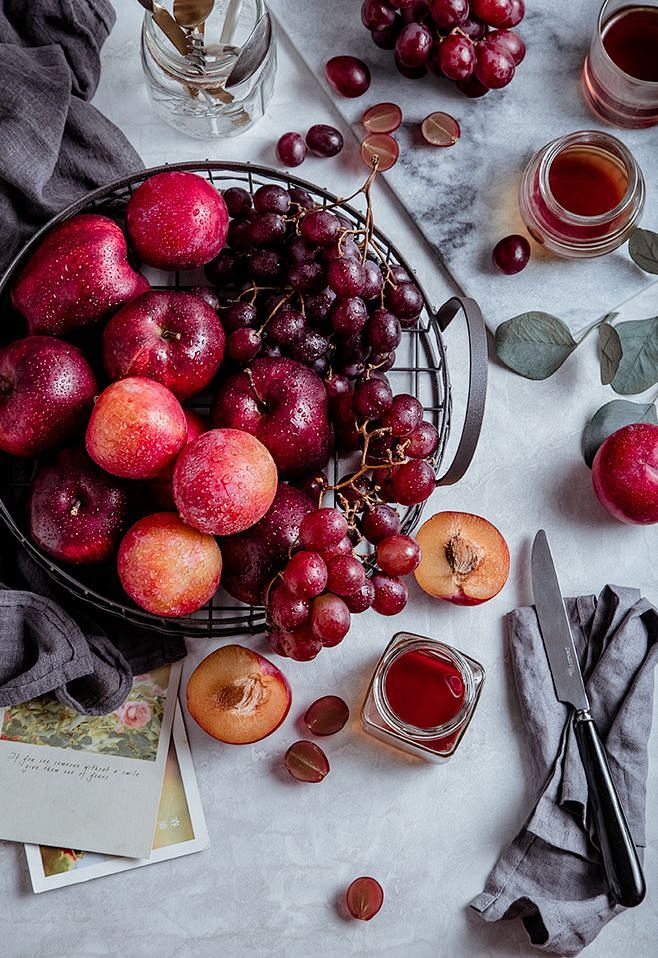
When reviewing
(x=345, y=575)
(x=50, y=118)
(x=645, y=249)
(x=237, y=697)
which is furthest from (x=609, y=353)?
(x=50, y=118)

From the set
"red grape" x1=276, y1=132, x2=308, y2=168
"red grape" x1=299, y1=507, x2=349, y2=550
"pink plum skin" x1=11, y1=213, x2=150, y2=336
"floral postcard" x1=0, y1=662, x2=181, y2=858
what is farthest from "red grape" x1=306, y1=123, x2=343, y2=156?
"floral postcard" x1=0, y1=662, x2=181, y2=858

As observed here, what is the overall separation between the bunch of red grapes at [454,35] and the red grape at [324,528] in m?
0.62

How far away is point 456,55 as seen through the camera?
1.12 m

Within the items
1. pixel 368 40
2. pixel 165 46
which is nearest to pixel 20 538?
pixel 165 46

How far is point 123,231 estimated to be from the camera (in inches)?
40.3

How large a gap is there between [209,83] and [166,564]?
1.93 ft

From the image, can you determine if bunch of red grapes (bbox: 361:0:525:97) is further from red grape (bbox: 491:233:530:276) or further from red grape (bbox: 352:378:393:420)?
red grape (bbox: 352:378:393:420)

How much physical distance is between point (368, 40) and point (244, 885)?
1064 millimetres

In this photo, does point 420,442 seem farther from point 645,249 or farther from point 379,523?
point 645,249

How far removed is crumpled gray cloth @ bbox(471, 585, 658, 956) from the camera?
1030mm

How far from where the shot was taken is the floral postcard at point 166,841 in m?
1.03

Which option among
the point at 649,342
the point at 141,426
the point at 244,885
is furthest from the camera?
the point at 649,342

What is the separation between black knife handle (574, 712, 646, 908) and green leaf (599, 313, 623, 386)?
41cm

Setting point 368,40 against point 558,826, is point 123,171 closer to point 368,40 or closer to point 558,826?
point 368,40
